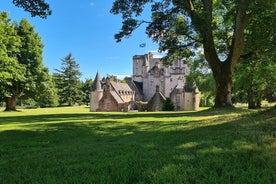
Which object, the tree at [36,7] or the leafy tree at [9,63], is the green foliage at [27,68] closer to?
the leafy tree at [9,63]

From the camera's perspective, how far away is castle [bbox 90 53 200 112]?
2613 inches

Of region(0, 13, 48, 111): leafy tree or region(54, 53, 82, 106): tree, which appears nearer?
region(0, 13, 48, 111): leafy tree

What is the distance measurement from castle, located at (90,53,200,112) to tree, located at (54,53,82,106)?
1593 centimetres

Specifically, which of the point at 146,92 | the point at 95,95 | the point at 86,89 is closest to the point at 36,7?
the point at 95,95

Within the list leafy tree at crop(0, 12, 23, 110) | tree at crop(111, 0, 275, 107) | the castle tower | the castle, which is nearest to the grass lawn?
tree at crop(111, 0, 275, 107)

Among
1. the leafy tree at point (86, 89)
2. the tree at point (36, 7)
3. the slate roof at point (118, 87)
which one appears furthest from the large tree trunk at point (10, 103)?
the leafy tree at point (86, 89)

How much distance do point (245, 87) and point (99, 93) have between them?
37.5 metres

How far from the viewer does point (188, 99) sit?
218 feet

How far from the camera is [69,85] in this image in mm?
93188

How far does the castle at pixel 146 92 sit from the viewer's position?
218ft

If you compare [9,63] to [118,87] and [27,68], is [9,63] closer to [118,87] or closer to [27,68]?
[27,68]

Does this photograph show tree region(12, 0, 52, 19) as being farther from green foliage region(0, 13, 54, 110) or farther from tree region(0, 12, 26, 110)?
green foliage region(0, 13, 54, 110)

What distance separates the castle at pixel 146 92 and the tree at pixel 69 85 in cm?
1593

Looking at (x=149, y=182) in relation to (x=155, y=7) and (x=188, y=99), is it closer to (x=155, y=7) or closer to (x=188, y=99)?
(x=155, y=7)
